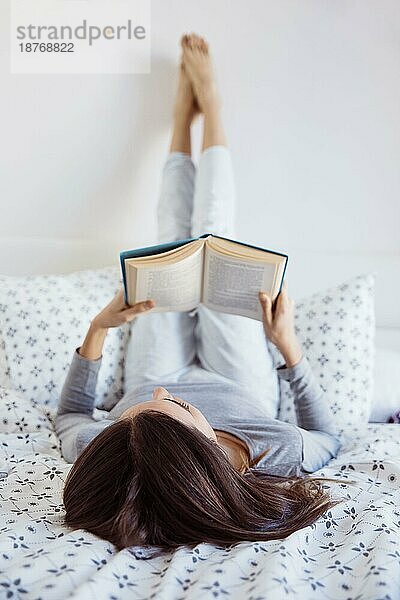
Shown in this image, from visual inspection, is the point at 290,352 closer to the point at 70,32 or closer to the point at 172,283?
→ the point at 172,283

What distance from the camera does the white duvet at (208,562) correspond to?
80cm

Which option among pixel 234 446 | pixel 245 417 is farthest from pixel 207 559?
pixel 245 417

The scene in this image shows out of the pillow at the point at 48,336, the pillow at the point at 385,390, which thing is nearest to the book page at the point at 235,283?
the pillow at the point at 48,336

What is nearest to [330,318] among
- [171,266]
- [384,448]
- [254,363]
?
[254,363]

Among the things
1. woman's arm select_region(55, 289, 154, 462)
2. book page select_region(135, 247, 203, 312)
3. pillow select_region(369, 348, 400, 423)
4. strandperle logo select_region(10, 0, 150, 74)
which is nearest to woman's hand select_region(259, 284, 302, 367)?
book page select_region(135, 247, 203, 312)

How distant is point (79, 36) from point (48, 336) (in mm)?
881

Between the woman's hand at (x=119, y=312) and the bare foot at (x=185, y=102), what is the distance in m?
0.70

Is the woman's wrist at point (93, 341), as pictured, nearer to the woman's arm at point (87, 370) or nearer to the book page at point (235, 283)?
the woman's arm at point (87, 370)

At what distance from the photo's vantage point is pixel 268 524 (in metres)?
1.01

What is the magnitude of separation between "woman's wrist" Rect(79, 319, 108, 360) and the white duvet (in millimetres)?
474

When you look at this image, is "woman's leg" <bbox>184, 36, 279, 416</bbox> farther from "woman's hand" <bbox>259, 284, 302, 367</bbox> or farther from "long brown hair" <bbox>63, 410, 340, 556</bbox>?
"long brown hair" <bbox>63, 410, 340, 556</bbox>

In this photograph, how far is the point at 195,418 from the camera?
1.18 metres

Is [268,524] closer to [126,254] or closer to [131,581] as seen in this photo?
[131,581]

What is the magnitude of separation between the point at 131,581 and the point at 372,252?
4.99 ft
